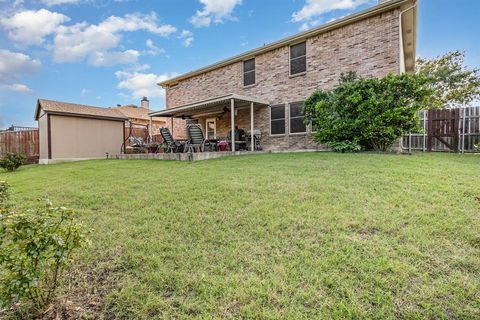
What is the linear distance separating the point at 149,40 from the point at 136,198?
12.9 m

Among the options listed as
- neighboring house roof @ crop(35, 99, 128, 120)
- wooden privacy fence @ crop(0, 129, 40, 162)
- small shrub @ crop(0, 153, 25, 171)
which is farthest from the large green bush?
wooden privacy fence @ crop(0, 129, 40, 162)

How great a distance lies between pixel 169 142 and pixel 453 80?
22.9 m

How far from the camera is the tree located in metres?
19.1

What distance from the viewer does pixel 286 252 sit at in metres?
2.53

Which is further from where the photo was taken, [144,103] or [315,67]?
[144,103]

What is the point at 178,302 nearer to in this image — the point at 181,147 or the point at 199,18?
the point at 181,147

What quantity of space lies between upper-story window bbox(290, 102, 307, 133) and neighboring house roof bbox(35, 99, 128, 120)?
10483 millimetres

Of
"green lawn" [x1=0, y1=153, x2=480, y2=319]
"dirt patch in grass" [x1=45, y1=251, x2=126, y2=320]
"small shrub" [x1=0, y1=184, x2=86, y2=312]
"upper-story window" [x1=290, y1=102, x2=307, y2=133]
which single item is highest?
"upper-story window" [x1=290, y1=102, x2=307, y2=133]

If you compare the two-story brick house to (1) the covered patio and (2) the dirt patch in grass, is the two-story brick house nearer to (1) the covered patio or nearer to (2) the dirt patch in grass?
(1) the covered patio

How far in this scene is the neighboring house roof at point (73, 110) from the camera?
503 inches

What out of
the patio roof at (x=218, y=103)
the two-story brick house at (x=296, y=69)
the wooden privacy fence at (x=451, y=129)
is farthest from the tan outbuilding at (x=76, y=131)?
the wooden privacy fence at (x=451, y=129)

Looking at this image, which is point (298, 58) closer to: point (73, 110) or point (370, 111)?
point (370, 111)

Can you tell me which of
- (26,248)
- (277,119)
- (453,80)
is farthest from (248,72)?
(453,80)

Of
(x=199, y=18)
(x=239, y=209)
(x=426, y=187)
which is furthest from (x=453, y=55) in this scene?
(x=239, y=209)
